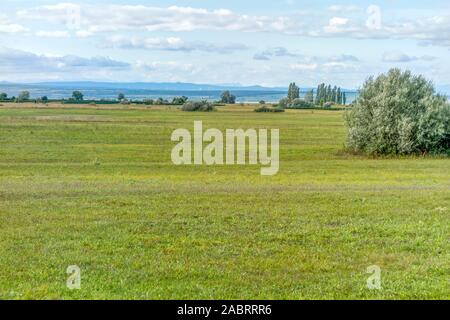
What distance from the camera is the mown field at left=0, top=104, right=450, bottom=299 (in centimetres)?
1180

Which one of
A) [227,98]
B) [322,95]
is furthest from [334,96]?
[227,98]

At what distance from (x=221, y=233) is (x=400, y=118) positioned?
40.2 m

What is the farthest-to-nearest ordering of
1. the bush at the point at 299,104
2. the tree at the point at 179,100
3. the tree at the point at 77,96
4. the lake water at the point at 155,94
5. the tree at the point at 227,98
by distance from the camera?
the tree at the point at 77,96, the tree at the point at 179,100, the tree at the point at 227,98, the lake water at the point at 155,94, the bush at the point at 299,104

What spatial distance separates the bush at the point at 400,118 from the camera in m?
53.1

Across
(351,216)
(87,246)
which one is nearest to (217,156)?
(351,216)

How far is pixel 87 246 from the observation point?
49.4 feet

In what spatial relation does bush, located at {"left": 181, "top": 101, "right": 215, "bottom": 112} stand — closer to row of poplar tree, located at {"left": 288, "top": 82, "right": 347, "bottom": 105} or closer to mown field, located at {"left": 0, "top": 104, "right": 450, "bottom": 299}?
row of poplar tree, located at {"left": 288, "top": 82, "right": 347, "bottom": 105}

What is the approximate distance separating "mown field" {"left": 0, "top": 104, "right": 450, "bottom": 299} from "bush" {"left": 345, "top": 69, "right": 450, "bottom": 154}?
53.5 ft

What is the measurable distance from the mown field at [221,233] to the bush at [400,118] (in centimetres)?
1631

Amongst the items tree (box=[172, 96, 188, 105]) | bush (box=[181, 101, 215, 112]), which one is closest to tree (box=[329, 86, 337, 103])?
bush (box=[181, 101, 215, 112])

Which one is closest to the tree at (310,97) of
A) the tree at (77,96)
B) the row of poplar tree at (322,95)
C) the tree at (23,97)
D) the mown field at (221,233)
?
the row of poplar tree at (322,95)

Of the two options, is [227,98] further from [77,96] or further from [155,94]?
[77,96]

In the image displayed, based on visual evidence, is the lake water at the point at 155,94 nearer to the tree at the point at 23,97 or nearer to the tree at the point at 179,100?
the tree at the point at 179,100
